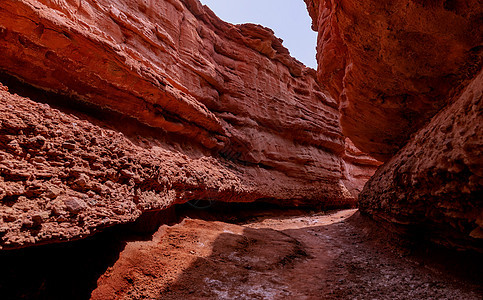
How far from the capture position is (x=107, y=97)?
213 inches

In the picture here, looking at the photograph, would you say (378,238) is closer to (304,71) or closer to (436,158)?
(436,158)

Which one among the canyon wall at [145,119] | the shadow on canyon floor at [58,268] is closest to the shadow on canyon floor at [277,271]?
the shadow on canyon floor at [58,268]

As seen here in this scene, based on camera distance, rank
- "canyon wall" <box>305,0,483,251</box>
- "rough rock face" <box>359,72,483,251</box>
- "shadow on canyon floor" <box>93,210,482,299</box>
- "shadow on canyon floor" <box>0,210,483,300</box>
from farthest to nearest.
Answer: "shadow on canyon floor" <box>93,210,482,299</box> < "shadow on canyon floor" <box>0,210,483,300</box> < "canyon wall" <box>305,0,483,251</box> < "rough rock face" <box>359,72,483,251</box>

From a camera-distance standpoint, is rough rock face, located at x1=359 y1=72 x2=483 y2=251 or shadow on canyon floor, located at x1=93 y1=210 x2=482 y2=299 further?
shadow on canyon floor, located at x1=93 y1=210 x2=482 y2=299

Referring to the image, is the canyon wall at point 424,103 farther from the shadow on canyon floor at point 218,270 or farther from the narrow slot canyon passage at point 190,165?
the shadow on canyon floor at point 218,270

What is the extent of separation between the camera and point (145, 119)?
6.32 m

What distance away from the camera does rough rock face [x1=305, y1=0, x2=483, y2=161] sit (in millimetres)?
3693

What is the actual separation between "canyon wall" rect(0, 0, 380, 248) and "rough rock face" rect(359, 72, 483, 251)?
180 inches

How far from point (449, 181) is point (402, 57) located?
3.15 m

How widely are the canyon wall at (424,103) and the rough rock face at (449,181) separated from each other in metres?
0.01

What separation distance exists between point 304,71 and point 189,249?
48.5ft

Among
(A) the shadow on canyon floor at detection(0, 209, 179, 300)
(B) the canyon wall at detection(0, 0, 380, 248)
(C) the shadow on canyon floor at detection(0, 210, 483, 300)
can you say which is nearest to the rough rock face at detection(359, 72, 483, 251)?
(C) the shadow on canyon floor at detection(0, 210, 483, 300)

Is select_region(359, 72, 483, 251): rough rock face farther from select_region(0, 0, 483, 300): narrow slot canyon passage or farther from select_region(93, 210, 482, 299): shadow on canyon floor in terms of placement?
select_region(93, 210, 482, 299): shadow on canyon floor

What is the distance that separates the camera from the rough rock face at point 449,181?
2.34 m
